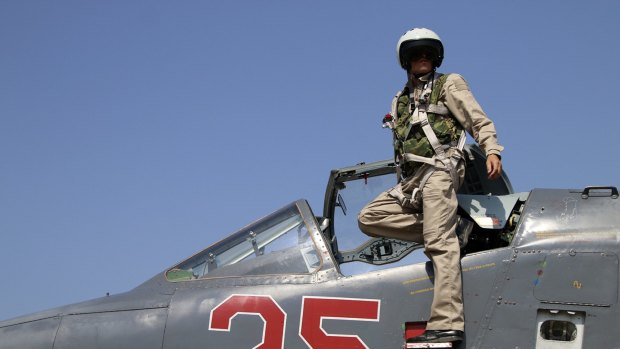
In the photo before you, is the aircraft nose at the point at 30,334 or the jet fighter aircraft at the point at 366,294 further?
the aircraft nose at the point at 30,334

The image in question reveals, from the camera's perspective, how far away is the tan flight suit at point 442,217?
655cm

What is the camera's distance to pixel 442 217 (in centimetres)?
686

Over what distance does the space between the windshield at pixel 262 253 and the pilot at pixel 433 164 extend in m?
0.63

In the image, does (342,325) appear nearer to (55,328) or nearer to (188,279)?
(188,279)

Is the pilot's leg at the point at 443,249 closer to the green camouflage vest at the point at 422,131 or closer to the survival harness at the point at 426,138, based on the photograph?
the survival harness at the point at 426,138

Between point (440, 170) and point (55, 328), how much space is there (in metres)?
3.60

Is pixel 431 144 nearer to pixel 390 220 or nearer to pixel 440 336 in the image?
pixel 390 220

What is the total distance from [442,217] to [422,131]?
2.59ft

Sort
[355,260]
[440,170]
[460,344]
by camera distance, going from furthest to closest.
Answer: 1. [355,260]
2. [440,170]
3. [460,344]

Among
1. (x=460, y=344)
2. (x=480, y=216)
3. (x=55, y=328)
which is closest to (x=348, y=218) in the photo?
(x=480, y=216)

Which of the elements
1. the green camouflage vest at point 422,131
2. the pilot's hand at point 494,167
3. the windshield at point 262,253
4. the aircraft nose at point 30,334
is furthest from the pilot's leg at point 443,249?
the aircraft nose at point 30,334

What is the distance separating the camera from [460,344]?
6.54 metres

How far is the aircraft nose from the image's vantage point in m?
7.12

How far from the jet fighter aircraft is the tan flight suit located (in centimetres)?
18
